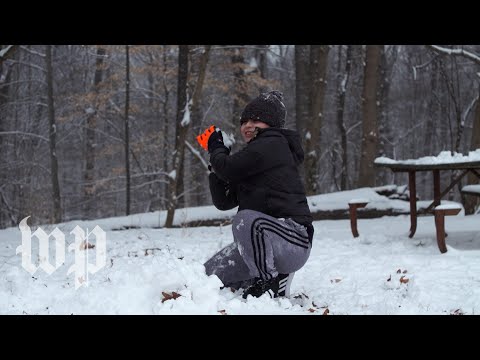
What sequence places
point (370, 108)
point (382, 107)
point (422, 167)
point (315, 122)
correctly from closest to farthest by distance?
point (422, 167) → point (370, 108) → point (315, 122) → point (382, 107)

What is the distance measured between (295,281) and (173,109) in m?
20.1

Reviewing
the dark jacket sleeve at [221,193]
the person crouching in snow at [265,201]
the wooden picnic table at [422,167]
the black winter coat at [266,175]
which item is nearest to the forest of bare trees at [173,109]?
the wooden picnic table at [422,167]

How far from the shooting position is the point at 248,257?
3.68m

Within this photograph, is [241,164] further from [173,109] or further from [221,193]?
[173,109]

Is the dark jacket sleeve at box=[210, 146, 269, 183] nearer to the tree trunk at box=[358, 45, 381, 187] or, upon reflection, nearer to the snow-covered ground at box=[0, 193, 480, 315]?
the snow-covered ground at box=[0, 193, 480, 315]

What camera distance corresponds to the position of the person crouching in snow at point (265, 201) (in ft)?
11.9

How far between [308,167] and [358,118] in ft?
44.2

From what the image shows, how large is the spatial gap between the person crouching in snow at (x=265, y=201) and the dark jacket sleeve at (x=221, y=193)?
0.22 ft

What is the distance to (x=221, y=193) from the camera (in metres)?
4.04

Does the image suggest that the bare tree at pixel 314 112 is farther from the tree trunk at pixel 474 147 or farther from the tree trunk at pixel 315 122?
the tree trunk at pixel 474 147

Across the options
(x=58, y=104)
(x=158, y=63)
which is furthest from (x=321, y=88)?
(x=58, y=104)

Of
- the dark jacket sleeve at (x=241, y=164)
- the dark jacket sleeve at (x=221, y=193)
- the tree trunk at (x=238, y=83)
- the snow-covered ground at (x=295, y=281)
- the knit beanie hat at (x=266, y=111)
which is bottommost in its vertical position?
the snow-covered ground at (x=295, y=281)

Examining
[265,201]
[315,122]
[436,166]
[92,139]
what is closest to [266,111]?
[265,201]
